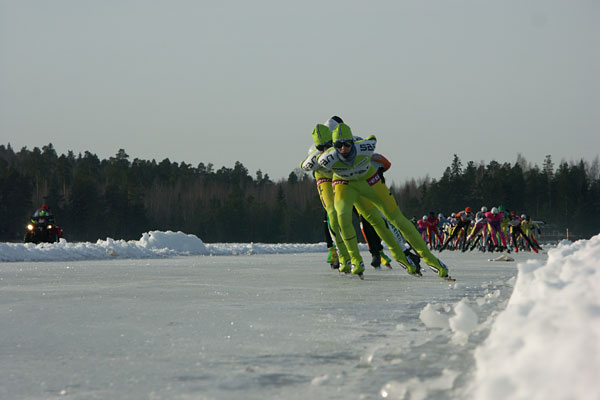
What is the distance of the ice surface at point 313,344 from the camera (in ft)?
6.72

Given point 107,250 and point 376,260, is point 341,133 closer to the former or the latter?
point 376,260

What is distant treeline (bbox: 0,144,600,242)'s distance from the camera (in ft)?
333

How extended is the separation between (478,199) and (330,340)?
117022 millimetres

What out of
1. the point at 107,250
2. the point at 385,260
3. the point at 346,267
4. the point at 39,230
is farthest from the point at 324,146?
the point at 39,230

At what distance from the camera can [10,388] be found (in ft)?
8.39

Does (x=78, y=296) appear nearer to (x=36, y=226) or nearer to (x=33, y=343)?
(x=33, y=343)

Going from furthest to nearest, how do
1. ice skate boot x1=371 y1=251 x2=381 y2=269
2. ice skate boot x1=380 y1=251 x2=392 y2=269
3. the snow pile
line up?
ice skate boot x1=380 y1=251 x2=392 y2=269
ice skate boot x1=371 y1=251 x2=381 y2=269
the snow pile

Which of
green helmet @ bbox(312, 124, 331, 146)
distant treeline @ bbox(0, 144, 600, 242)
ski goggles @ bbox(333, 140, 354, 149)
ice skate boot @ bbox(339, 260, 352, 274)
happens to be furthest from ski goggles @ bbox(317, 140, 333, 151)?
distant treeline @ bbox(0, 144, 600, 242)

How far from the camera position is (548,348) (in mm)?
1945

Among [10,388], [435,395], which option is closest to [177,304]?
[10,388]

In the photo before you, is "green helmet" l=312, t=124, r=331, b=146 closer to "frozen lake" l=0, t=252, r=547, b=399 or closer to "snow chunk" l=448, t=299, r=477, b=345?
"frozen lake" l=0, t=252, r=547, b=399

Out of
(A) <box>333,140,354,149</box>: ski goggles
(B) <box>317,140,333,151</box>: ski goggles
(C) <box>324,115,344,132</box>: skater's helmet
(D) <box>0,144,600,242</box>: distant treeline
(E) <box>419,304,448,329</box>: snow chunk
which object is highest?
(D) <box>0,144,600,242</box>: distant treeline

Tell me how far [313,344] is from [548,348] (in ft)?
5.32

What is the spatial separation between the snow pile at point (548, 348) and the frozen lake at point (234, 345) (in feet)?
0.71
